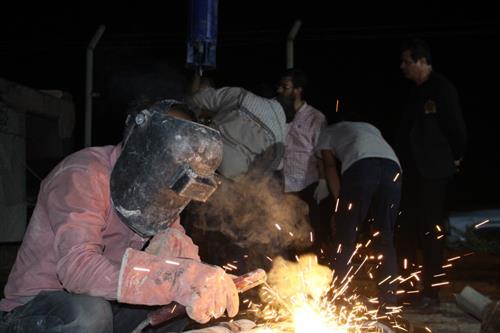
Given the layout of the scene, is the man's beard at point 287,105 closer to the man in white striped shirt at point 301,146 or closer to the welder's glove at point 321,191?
the man in white striped shirt at point 301,146

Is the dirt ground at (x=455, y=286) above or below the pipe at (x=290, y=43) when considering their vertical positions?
below

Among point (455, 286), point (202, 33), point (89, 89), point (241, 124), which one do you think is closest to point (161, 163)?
point (241, 124)

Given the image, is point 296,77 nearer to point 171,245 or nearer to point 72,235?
point 171,245

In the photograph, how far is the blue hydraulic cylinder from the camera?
4.89 metres

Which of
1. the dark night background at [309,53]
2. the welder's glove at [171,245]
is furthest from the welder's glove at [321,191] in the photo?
the dark night background at [309,53]

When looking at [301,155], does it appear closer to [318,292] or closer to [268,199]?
[268,199]

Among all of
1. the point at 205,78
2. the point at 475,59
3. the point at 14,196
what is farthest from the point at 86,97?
the point at 475,59

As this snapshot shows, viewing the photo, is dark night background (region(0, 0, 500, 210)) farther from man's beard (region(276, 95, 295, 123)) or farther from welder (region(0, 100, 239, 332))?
welder (region(0, 100, 239, 332))

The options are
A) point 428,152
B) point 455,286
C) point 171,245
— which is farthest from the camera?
point 455,286

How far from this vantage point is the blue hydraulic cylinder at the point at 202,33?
489 centimetres

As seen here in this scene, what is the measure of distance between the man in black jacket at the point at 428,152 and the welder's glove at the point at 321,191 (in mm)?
741

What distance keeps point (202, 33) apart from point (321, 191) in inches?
71.1

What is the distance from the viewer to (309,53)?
1241 centimetres

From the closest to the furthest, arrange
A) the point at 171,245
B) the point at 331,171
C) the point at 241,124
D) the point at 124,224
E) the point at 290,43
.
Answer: the point at 124,224 → the point at 171,245 → the point at 241,124 → the point at 331,171 → the point at 290,43
